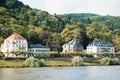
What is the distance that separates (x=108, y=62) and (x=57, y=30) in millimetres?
67236

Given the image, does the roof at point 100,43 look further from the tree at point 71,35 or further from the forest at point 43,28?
the tree at point 71,35

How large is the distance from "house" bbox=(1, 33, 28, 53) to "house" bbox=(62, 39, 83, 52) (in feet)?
54.0

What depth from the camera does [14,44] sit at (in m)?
129

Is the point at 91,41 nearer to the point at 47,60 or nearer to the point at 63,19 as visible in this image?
the point at 63,19

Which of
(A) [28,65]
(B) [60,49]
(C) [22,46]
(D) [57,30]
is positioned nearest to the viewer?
(A) [28,65]

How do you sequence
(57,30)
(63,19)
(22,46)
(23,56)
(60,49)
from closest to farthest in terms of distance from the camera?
(23,56)
(22,46)
(60,49)
(57,30)
(63,19)

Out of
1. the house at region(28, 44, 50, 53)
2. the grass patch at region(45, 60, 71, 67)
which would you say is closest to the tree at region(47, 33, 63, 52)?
the house at region(28, 44, 50, 53)

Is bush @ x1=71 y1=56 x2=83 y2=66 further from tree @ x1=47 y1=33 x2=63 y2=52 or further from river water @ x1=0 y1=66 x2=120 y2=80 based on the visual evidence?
tree @ x1=47 y1=33 x2=63 y2=52

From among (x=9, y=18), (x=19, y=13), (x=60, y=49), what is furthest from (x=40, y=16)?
(x=60, y=49)

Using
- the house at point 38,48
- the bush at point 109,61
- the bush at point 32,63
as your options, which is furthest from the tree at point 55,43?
the bush at point 32,63

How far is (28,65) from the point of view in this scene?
314ft

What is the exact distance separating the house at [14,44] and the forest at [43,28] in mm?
5901

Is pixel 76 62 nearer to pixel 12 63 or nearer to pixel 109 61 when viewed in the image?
pixel 109 61

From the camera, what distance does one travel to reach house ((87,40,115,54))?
144750 millimetres
